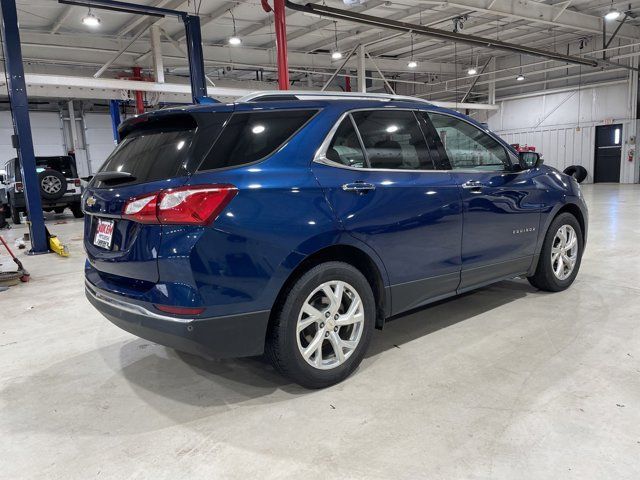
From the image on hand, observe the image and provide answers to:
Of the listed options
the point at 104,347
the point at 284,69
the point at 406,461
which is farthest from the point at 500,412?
the point at 284,69

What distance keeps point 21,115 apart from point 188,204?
6.31 m

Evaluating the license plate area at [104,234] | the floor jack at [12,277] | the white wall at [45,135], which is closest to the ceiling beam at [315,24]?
the floor jack at [12,277]

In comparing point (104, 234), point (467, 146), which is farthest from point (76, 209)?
point (467, 146)

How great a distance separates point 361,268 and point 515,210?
4.73 feet

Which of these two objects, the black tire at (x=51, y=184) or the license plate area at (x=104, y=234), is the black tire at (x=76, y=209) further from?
the license plate area at (x=104, y=234)

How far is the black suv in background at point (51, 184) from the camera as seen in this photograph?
1049 centimetres

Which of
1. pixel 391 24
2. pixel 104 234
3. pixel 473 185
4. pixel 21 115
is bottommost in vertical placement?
pixel 104 234

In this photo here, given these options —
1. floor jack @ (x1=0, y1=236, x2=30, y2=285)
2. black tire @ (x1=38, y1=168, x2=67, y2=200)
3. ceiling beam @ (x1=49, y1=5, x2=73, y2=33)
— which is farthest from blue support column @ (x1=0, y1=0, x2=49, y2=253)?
ceiling beam @ (x1=49, y1=5, x2=73, y2=33)

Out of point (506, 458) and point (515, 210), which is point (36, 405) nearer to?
point (506, 458)

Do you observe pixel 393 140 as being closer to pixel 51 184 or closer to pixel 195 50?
pixel 195 50

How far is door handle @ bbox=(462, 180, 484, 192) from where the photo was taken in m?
2.96

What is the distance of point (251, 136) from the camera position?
2.20 m

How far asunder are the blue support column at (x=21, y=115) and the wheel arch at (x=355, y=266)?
612cm

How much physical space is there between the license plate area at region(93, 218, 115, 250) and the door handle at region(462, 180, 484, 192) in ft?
6.83
